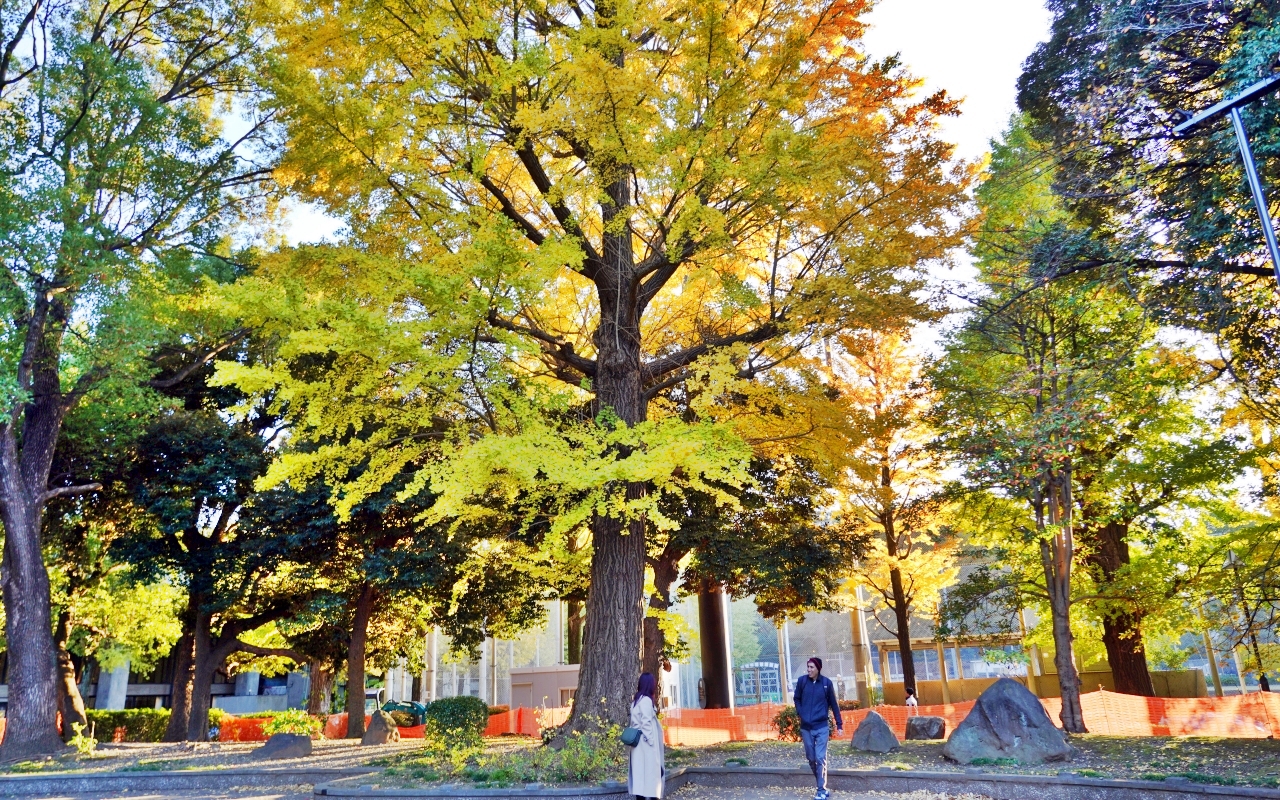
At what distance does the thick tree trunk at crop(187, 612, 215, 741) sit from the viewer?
19.6 metres

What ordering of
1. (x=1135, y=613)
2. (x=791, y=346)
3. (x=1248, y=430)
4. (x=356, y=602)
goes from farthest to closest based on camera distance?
(x=356, y=602) → (x=1135, y=613) → (x=1248, y=430) → (x=791, y=346)

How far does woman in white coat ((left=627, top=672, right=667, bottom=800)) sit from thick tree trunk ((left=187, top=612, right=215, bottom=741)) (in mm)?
16341

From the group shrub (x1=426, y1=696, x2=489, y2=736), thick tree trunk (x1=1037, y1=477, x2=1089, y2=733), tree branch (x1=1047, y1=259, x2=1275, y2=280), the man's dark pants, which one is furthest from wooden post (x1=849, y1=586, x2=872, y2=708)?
the man's dark pants

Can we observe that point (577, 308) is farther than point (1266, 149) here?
Yes

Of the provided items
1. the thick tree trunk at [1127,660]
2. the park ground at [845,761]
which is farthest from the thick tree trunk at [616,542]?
the thick tree trunk at [1127,660]

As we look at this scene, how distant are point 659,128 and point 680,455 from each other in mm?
3767

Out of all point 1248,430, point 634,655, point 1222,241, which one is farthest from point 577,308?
point 1248,430

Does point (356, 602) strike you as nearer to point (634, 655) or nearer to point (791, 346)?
point (634, 655)

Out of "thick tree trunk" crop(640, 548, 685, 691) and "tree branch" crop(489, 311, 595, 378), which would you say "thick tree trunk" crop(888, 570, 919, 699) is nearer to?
"thick tree trunk" crop(640, 548, 685, 691)

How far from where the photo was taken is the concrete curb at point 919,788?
7.62m

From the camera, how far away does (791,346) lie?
1053cm

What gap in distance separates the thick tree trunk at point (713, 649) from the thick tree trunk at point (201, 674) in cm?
1209

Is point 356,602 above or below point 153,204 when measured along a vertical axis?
below

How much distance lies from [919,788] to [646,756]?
4010 mm
